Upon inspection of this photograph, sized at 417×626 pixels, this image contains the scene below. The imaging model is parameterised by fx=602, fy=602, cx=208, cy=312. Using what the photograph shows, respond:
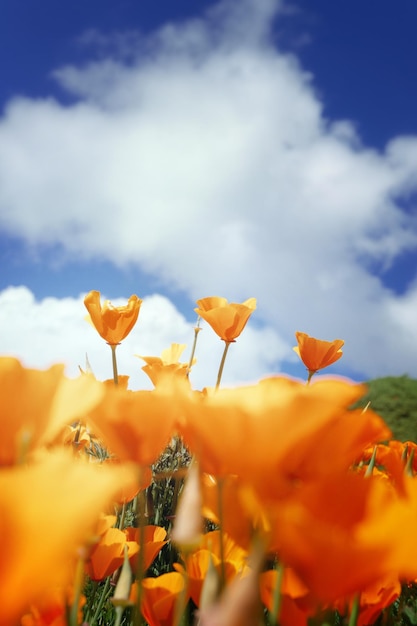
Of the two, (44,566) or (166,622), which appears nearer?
(44,566)

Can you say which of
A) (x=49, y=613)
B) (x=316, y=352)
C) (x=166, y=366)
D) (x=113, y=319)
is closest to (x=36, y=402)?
(x=49, y=613)

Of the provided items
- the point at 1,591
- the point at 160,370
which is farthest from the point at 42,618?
the point at 160,370

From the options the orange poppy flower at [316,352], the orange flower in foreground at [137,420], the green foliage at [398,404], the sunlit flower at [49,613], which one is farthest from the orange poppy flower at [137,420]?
the green foliage at [398,404]

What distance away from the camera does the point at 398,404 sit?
10.3 meters

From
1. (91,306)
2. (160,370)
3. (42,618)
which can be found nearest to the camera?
(42,618)

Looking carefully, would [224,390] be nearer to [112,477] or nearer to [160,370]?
[112,477]

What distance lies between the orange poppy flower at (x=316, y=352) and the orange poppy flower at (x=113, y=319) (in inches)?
25.9

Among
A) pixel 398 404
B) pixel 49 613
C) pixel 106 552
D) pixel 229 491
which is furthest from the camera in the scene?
pixel 398 404

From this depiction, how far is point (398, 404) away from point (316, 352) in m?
8.56

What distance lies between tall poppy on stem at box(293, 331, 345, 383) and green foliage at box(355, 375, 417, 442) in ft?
25.6

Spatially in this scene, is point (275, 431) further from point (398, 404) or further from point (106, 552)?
point (398, 404)

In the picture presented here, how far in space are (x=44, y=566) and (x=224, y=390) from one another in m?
0.33

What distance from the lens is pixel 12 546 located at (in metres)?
0.40

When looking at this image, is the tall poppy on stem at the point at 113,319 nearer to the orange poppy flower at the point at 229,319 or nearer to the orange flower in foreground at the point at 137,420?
the orange poppy flower at the point at 229,319
